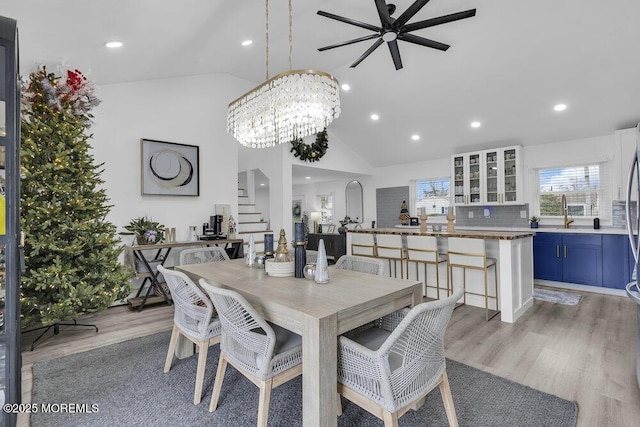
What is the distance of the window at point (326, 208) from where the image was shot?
368 inches

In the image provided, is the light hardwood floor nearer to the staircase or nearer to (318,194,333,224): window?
the staircase

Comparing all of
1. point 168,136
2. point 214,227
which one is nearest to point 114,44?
point 168,136

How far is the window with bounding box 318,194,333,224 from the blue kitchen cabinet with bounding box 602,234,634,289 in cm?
602

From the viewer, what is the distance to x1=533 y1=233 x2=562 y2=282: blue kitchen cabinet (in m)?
4.86

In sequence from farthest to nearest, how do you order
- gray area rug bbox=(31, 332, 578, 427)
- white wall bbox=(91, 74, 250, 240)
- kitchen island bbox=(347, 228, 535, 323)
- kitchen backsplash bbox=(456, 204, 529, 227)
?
kitchen backsplash bbox=(456, 204, 529, 227)
white wall bbox=(91, 74, 250, 240)
kitchen island bbox=(347, 228, 535, 323)
gray area rug bbox=(31, 332, 578, 427)

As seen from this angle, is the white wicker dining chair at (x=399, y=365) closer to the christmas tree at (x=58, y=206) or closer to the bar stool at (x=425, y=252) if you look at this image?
the bar stool at (x=425, y=252)

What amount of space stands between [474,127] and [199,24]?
14.6ft

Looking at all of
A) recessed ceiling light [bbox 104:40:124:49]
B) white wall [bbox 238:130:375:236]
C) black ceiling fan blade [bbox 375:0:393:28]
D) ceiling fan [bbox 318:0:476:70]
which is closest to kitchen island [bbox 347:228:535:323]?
ceiling fan [bbox 318:0:476:70]

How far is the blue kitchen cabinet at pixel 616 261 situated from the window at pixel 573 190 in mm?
716

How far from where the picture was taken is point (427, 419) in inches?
72.1

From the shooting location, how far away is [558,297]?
170 inches

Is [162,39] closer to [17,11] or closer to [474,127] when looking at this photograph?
[17,11]

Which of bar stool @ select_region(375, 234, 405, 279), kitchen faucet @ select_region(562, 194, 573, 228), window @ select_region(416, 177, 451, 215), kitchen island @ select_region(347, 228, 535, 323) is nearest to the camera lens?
kitchen island @ select_region(347, 228, 535, 323)

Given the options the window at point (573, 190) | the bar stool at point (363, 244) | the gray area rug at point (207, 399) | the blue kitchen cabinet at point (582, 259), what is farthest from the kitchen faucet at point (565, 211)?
the gray area rug at point (207, 399)
